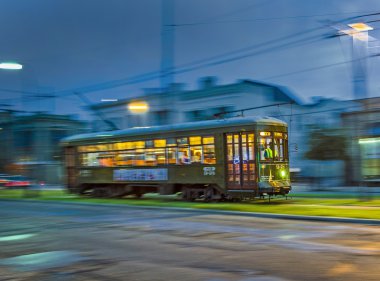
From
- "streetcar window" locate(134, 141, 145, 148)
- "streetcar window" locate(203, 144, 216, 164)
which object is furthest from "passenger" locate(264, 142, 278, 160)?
"streetcar window" locate(134, 141, 145, 148)

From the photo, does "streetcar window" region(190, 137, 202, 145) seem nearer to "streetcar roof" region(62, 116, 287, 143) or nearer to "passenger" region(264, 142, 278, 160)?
"streetcar roof" region(62, 116, 287, 143)

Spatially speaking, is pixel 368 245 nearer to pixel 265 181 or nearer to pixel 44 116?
pixel 265 181

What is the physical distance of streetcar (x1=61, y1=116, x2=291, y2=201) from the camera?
19656 millimetres

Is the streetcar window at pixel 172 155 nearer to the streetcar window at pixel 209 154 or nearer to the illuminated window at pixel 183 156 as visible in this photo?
the illuminated window at pixel 183 156

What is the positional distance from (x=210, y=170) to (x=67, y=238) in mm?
10367

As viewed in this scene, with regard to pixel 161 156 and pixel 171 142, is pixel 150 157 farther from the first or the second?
pixel 171 142

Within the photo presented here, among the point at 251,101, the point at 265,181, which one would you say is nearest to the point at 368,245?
the point at 265,181

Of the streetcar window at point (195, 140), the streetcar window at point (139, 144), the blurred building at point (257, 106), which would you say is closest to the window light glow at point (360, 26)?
the streetcar window at point (195, 140)

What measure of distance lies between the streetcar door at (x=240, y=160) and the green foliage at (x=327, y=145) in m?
9.51

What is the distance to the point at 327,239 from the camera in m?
10.4

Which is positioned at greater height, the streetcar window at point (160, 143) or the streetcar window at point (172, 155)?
the streetcar window at point (160, 143)

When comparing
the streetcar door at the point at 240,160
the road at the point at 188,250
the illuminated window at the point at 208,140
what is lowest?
the road at the point at 188,250

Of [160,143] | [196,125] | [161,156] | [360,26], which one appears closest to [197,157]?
[196,125]

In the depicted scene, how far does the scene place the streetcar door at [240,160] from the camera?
19500mm
